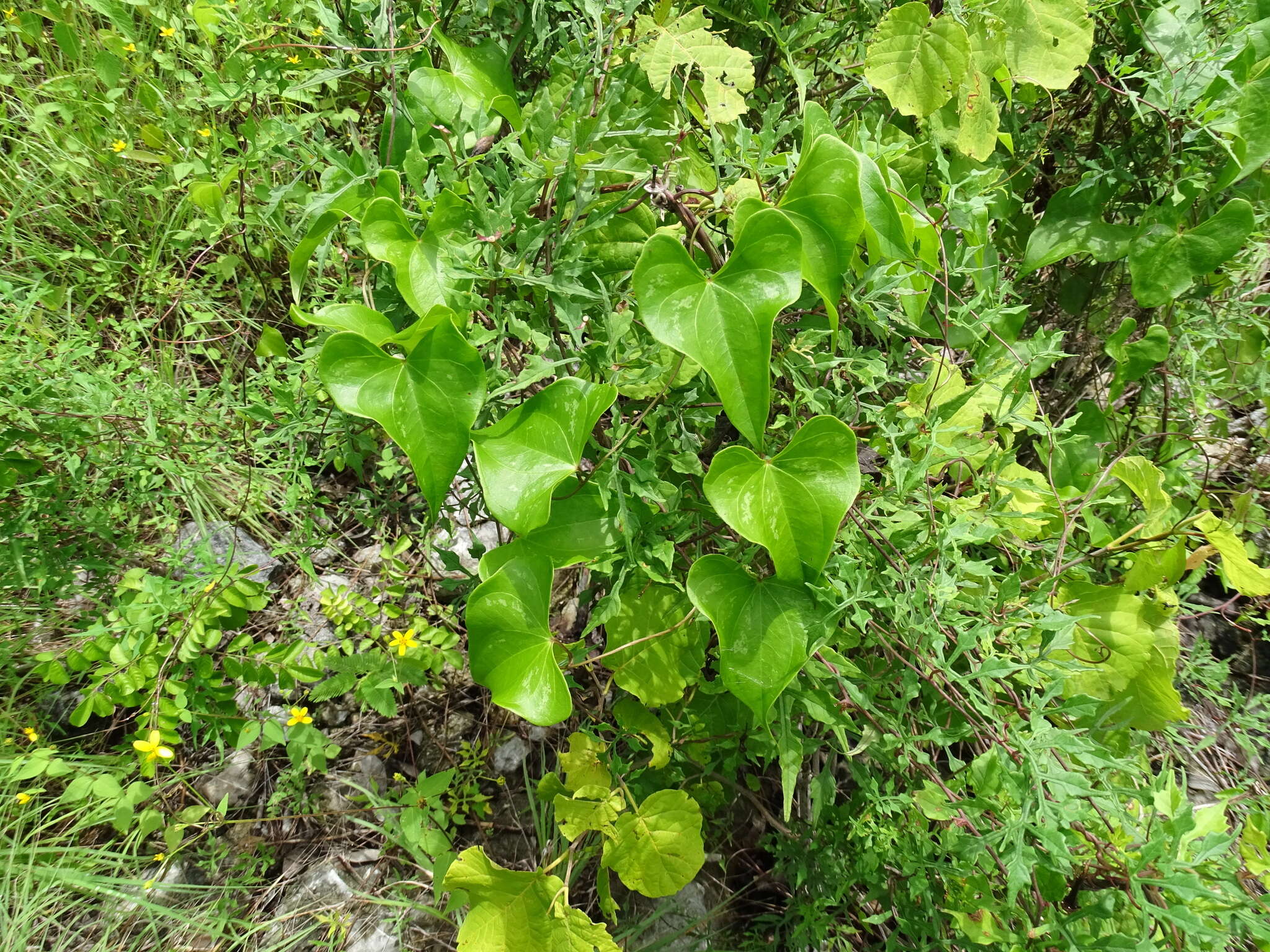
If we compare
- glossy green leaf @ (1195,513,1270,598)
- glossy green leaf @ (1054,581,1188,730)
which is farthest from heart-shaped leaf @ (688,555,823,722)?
glossy green leaf @ (1195,513,1270,598)

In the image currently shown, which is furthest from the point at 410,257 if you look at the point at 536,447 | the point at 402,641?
the point at 402,641

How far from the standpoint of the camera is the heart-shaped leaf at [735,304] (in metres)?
0.75

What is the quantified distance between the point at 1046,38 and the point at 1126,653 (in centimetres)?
104

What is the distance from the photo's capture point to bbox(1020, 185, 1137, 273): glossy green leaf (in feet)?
4.58

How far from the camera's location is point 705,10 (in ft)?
4.62

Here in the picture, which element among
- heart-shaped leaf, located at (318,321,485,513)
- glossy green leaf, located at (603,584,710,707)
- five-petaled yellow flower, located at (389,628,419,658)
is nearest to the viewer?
heart-shaped leaf, located at (318,321,485,513)

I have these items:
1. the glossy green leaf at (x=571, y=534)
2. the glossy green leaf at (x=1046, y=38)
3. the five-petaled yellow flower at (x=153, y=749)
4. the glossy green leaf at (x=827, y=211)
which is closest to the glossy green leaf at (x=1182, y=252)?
the glossy green leaf at (x=1046, y=38)

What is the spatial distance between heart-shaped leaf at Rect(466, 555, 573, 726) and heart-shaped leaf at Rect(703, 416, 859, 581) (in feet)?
0.80

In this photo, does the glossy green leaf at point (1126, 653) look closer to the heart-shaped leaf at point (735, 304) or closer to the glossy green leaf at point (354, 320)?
the heart-shaped leaf at point (735, 304)

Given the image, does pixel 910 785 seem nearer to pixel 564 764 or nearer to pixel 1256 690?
pixel 564 764

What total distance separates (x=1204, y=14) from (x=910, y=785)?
144 cm

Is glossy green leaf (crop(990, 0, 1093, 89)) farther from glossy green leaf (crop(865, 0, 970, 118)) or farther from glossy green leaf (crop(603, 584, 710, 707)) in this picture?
glossy green leaf (crop(603, 584, 710, 707))

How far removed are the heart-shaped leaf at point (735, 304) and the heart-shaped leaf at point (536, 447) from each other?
10 centimetres

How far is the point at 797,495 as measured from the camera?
0.80 metres
